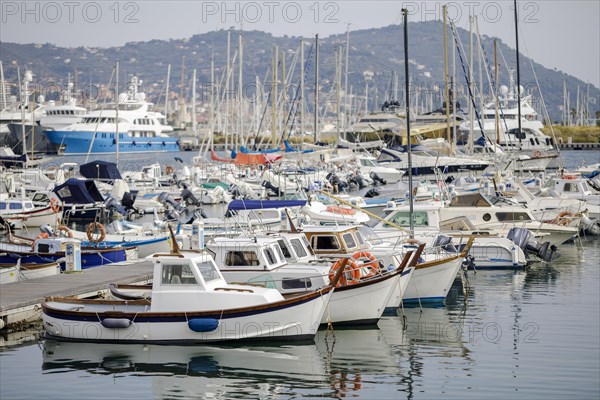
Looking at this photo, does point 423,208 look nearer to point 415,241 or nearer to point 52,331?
point 415,241

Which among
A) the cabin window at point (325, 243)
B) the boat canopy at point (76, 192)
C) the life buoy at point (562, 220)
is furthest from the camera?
the boat canopy at point (76, 192)

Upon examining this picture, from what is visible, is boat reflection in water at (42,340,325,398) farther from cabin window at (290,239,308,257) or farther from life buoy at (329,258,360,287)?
cabin window at (290,239,308,257)

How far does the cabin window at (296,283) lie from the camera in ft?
78.3

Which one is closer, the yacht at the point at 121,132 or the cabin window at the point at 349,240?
the cabin window at the point at 349,240

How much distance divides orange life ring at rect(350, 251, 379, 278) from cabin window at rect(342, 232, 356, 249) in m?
1.11

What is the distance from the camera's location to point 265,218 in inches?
1547

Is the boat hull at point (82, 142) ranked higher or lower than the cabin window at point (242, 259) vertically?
higher

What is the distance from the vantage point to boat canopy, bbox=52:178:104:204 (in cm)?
5316

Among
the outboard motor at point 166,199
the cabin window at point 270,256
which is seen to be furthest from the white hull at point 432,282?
the outboard motor at point 166,199

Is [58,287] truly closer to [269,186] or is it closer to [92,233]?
[92,233]

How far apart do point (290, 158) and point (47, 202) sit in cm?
3074

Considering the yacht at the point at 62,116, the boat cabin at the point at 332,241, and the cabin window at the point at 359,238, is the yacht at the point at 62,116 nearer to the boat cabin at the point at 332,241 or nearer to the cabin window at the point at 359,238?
the cabin window at the point at 359,238

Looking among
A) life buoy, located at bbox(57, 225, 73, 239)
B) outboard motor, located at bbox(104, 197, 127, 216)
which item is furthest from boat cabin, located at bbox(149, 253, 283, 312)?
outboard motor, located at bbox(104, 197, 127, 216)

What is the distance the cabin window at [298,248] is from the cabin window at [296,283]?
1.71 meters
